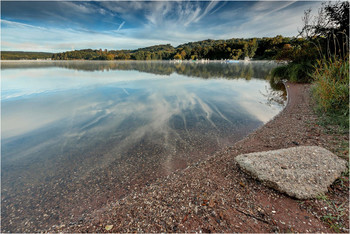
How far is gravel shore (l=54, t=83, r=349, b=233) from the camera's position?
2273 mm

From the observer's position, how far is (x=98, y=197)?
12.1 feet

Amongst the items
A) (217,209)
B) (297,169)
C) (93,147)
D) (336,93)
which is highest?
(336,93)

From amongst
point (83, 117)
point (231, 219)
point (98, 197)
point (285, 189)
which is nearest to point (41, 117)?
point (83, 117)

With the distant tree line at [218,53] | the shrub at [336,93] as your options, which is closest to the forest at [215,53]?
the distant tree line at [218,53]

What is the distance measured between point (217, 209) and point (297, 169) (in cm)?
179

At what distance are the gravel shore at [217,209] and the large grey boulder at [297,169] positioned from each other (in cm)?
13

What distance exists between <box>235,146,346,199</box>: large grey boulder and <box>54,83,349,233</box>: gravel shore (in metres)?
0.13

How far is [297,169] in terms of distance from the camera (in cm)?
306

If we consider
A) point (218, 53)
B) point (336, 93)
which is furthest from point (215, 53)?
point (336, 93)

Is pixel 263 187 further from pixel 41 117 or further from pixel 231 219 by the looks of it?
pixel 41 117

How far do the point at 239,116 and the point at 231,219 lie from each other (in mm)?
7150

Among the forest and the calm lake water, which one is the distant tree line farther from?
the calm lake water

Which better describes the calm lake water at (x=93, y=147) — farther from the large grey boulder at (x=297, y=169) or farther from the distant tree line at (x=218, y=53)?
the distant tree line at (x=218, y=53)

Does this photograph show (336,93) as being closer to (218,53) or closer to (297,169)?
(297,169)
